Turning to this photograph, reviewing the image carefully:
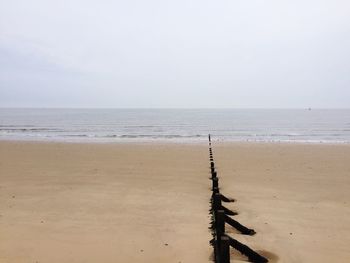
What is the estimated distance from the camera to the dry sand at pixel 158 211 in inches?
219

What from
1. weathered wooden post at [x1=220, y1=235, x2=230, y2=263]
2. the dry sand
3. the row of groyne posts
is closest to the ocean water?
the dry sand

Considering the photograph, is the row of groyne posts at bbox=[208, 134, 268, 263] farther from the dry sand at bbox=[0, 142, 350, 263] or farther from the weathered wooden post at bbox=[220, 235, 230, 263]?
the dry sand at bbox=[0, 142, 350, 263]

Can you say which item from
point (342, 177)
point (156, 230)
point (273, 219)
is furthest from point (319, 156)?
point (156, 230)

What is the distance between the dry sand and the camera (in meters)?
5.55

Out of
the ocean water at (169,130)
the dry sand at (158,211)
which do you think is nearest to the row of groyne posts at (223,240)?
the dry sand at (158,211)

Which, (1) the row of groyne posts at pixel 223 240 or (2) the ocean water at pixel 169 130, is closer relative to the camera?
(1) the row of groyne posts at pixel 223 240

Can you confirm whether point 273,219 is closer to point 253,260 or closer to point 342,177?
point 253,260

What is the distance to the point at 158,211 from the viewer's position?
25.5 ft

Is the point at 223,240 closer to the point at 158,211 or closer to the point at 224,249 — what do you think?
the point at 224,249

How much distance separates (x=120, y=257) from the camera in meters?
5.30

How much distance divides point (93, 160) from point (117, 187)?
269 inches

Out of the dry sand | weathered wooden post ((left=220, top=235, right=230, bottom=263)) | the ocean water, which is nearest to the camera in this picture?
weathered wooden post ((left=220, top=235, right=230, bottom=263))

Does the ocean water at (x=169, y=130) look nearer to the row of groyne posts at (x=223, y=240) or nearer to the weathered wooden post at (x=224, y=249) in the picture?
the row of groyne posts at (x=223, y=240)

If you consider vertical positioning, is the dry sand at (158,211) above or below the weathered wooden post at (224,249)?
below
